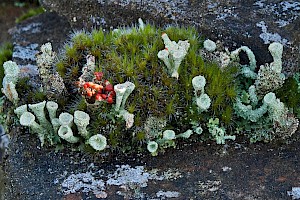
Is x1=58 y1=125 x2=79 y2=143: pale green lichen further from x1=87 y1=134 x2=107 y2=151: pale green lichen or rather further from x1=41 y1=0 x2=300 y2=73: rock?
x1=41 y1=0 x2=300 y2=73: rock

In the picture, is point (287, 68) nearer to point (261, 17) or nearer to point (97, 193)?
point (261, 17)

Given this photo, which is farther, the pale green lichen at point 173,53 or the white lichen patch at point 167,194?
the pale green lichen at point 173,53

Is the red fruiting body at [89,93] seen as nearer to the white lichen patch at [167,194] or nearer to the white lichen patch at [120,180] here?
the white lichen patch at [120,180]

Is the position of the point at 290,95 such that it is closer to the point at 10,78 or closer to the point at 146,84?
the point at 146,84

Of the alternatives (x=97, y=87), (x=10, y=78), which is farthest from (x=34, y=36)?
(x=97, y=87)

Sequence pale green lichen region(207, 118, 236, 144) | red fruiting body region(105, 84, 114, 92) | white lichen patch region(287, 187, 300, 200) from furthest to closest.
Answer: pale green lichen region(207, 118, 236, 144)
red fruiting body region(105, 84, 114, 92)
white lichen patch region(287, 187, 300, 200)

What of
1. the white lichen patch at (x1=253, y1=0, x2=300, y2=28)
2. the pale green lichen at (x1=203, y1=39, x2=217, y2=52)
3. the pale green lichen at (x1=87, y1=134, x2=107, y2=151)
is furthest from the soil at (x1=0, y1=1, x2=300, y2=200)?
the white lichen patch at (x1=253, y1=0, x2=300, y2=28)

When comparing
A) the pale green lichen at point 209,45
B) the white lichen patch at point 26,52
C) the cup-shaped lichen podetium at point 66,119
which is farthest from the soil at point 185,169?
the white lichen patch at point 26,52
